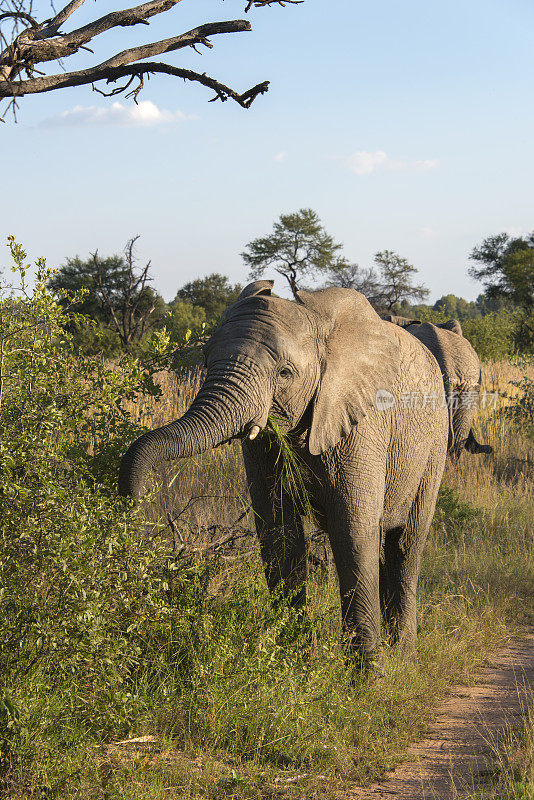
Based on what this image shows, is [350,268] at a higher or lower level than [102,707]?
higher

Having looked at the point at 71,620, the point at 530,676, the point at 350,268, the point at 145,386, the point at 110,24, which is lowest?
the point at 530,676

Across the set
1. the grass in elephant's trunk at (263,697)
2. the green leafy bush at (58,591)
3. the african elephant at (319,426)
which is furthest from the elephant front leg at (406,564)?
the green leafy bush at (58,591)

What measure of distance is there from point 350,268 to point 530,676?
34893mm

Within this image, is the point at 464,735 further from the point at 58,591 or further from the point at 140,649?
the point at 58,591

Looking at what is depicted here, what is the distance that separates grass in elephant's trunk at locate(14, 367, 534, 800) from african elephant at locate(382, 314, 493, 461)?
394cm

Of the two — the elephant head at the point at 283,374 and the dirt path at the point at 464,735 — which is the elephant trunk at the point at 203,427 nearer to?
the elephant head at the point at 283,374

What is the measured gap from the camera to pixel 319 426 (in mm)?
4367

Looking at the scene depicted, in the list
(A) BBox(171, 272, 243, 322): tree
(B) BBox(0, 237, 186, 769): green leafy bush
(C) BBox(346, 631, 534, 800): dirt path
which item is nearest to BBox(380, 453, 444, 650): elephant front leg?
(C) BBox(346, 631, 534, 800): dirt path

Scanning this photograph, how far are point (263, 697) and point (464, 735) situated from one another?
1.17 metres

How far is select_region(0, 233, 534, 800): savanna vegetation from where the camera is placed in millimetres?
3621

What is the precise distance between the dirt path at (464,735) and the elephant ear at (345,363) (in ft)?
5.36

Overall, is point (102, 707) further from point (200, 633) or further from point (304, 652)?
point (304, 652)

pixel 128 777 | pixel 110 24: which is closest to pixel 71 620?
pixel 128 777

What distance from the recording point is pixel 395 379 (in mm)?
5027
